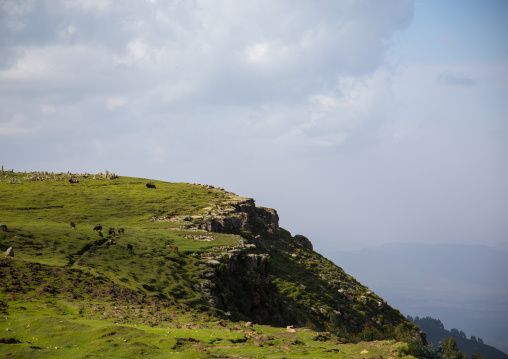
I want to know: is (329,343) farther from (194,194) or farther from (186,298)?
(194,194)

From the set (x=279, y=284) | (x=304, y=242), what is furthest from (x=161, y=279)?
(x=304, y=242)

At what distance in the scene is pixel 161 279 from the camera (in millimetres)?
53281

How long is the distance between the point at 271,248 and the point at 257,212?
2249cm

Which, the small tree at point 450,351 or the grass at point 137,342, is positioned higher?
the small tree at point 450,351

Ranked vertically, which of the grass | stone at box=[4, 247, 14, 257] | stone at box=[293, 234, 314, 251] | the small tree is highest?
stone at box=[293, 234, 314, 251]

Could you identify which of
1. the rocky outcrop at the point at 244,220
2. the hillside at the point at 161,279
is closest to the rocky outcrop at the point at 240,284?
the hillside at the point at 161,279

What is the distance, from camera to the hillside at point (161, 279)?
34.0m

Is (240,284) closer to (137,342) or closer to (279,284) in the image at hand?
(279,284)

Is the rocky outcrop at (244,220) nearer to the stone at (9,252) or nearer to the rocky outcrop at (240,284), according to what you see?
the rocky outcrop at (240,284)

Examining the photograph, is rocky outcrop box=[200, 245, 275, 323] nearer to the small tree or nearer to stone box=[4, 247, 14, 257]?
stone box=[4, 247, 14, 257]

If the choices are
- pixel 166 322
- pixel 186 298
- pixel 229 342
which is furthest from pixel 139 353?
pixel 186 298

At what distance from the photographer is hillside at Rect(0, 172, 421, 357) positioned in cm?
3400

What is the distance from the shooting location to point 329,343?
121 ft

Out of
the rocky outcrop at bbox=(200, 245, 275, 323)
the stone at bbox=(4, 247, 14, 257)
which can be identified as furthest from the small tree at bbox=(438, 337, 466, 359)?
the stone at bbox=(4, 247, 14, 257)
